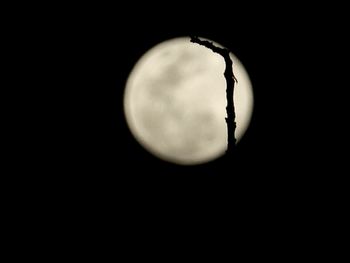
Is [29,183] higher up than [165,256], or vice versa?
[29,183]

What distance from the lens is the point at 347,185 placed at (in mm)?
11500

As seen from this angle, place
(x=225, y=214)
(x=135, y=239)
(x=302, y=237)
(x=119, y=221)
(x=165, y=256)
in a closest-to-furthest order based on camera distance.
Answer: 1. (x=225, y=214)
2. (x=302, y=237)
3. (x=165, y=256)
4. (x=135, y=239)
5. (x=119, y=221)

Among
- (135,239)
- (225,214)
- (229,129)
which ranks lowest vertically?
(135,239)

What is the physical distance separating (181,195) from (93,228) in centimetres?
305

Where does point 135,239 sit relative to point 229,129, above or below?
below

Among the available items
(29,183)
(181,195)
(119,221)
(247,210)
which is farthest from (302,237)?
(29,183)

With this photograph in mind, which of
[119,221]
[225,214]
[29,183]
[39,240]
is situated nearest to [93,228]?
[119,221]

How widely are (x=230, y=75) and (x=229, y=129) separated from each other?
0.26 metres

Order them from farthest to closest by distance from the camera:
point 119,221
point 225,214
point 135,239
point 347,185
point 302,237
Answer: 1. point 119,221
2. point 135,239
3. point 347,185
4. point 302,237
5. point 225,214

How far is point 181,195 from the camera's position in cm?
1340

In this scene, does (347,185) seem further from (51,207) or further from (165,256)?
(51,207)

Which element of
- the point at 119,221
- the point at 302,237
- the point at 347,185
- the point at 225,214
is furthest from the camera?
the point at 119,221

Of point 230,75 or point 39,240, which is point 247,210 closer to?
point 230,75

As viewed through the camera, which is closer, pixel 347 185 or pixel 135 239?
pixel 347 185
